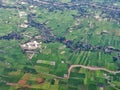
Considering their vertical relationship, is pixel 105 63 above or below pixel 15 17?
below

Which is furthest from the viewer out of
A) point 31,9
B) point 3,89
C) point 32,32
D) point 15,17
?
point 31,9

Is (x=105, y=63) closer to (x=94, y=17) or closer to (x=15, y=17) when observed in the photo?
(x=94, y=17)

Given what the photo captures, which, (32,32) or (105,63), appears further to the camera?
(32,32)

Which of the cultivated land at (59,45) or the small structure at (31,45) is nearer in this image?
the cultivated land at (59,45)

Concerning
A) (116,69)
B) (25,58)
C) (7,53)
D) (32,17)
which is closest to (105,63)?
(116,69)

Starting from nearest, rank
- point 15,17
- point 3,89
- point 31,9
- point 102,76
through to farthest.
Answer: point 3,89, point 102,76, point 15,17, point 31,9

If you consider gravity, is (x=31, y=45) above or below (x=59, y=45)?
above

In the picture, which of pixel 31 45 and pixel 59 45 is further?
pixel 59 45

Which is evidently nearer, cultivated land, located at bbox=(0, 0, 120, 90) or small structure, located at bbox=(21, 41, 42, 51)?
cultivated land, located at bbox=(0, 0, 120, 90)
